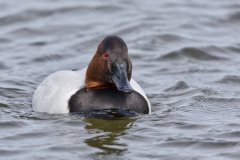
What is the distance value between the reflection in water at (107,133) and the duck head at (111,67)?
18.7 inches

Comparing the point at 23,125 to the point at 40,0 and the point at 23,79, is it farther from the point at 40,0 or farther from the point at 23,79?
the point at 40,0

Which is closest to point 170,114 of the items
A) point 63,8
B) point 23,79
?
point 23,79

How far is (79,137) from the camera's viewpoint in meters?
9.66

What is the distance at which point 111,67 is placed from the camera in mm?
10172

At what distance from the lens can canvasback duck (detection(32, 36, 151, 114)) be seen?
10091mm

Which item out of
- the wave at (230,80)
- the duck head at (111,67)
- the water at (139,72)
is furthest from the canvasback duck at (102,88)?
the wave at (230,80)

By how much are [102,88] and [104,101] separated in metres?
0.24

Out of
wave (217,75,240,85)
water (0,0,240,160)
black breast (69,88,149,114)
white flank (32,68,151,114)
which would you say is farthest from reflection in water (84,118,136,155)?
wave (217,75,240,85)

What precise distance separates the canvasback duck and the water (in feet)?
0.54

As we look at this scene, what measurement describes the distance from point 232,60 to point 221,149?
4892 millimetres

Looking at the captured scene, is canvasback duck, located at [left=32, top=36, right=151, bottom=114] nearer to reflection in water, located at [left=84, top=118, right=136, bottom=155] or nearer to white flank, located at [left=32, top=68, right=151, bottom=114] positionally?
white flank, located at [left=32, top=68, right=151, bottom=114]

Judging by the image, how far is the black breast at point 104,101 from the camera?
10367 mm

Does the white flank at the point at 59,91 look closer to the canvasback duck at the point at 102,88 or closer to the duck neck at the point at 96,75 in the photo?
the canvasback duck at the point at 102,88

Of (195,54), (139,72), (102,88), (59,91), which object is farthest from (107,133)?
(195,54)
